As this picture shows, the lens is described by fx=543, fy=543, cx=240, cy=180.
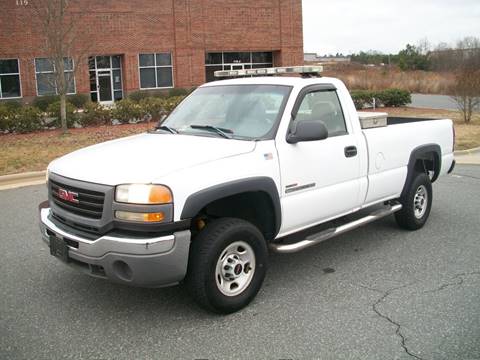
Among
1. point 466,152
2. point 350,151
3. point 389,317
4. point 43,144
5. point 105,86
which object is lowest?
point 389,317

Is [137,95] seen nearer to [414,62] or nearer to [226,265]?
[226,265]

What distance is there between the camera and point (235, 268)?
432 centimetres

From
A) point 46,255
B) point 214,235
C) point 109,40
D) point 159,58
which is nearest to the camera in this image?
point 214,235

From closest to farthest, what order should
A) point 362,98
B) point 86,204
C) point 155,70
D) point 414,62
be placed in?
point 86,204, point 362,98, point 155,70, point 414,62

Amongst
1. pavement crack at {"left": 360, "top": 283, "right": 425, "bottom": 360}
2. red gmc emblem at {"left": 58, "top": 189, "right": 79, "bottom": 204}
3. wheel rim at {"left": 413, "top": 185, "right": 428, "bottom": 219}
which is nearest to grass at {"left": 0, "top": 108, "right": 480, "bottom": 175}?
red gmc emblem at {"left": 58, "top": 189, "right": 79, "bottom": 204}

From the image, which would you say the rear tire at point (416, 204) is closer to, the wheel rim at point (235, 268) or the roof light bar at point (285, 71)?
the roof light bar at point (285, 71)

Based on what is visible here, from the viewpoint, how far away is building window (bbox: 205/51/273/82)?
36.7m

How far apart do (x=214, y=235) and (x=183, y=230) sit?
0.89 ft

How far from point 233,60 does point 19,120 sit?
73.9ft

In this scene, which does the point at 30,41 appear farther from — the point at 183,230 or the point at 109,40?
the point at 183,230

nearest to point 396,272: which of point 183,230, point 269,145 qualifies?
point 269,145

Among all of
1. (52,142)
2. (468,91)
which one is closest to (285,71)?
(52,142)

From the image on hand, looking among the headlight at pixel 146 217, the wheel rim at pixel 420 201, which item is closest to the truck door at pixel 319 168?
the headlight at pixel 146 217

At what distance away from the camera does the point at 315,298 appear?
4.60 metres
